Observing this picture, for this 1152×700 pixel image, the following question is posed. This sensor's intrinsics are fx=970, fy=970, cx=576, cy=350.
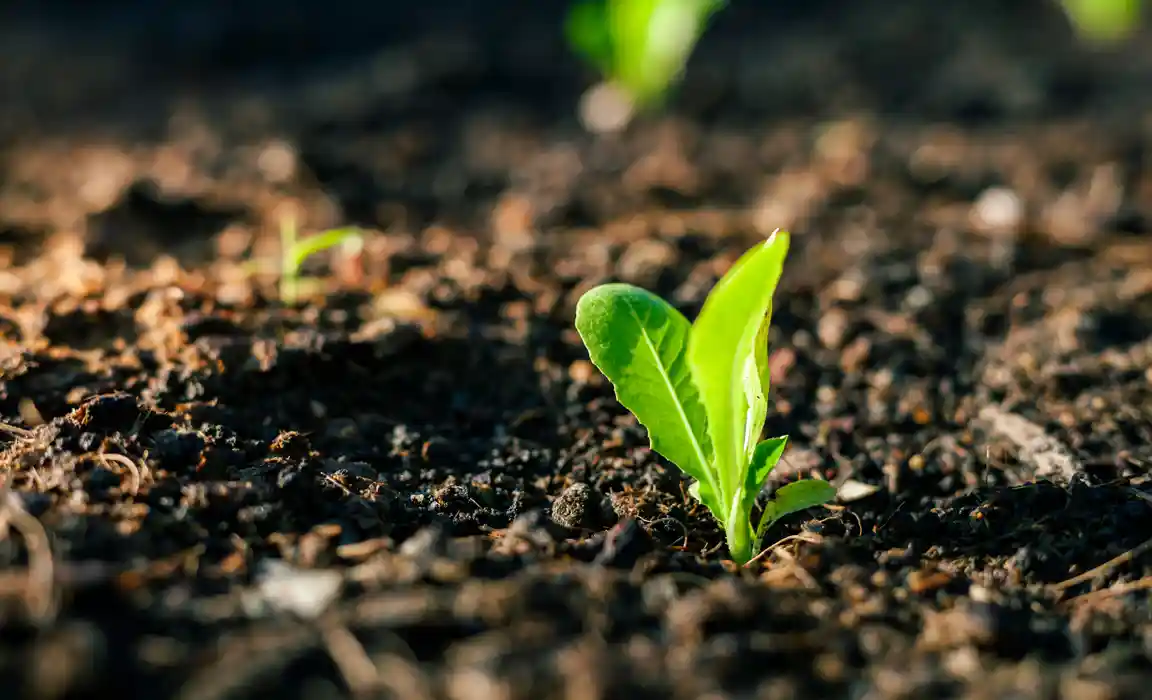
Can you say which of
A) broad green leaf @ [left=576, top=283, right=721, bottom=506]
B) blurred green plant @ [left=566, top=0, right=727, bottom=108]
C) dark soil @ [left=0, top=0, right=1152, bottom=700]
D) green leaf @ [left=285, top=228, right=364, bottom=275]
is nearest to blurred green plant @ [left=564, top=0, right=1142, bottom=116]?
blurred green plant @ [left=566, top=0, right=727, bottom=108]

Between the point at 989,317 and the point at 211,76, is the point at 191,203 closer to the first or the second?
the point at 211,76

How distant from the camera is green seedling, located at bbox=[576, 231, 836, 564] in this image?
4.15 feet

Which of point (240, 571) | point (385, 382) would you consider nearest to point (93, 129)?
point (385, 382)

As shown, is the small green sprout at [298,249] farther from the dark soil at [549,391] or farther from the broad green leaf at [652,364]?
the broad green leaf at [652,364]

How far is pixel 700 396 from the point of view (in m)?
1.37

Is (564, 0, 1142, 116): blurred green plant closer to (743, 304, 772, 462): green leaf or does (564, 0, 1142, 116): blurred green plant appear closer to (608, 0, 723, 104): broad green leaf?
(608, 0, 723, 104): broad green leaf

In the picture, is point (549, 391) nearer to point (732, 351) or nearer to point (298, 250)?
point (298, 250)

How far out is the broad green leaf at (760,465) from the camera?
52.4 inches

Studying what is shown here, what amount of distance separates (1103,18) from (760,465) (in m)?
3.44

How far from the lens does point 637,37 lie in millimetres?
3262

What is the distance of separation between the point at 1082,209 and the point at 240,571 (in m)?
2.42

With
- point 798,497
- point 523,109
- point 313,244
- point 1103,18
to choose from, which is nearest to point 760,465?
point 798,497

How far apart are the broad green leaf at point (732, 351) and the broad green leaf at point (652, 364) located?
0.09 feet

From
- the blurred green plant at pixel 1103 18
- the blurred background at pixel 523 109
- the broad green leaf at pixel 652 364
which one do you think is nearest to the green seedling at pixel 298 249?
the blurred background at pixel 523 109
